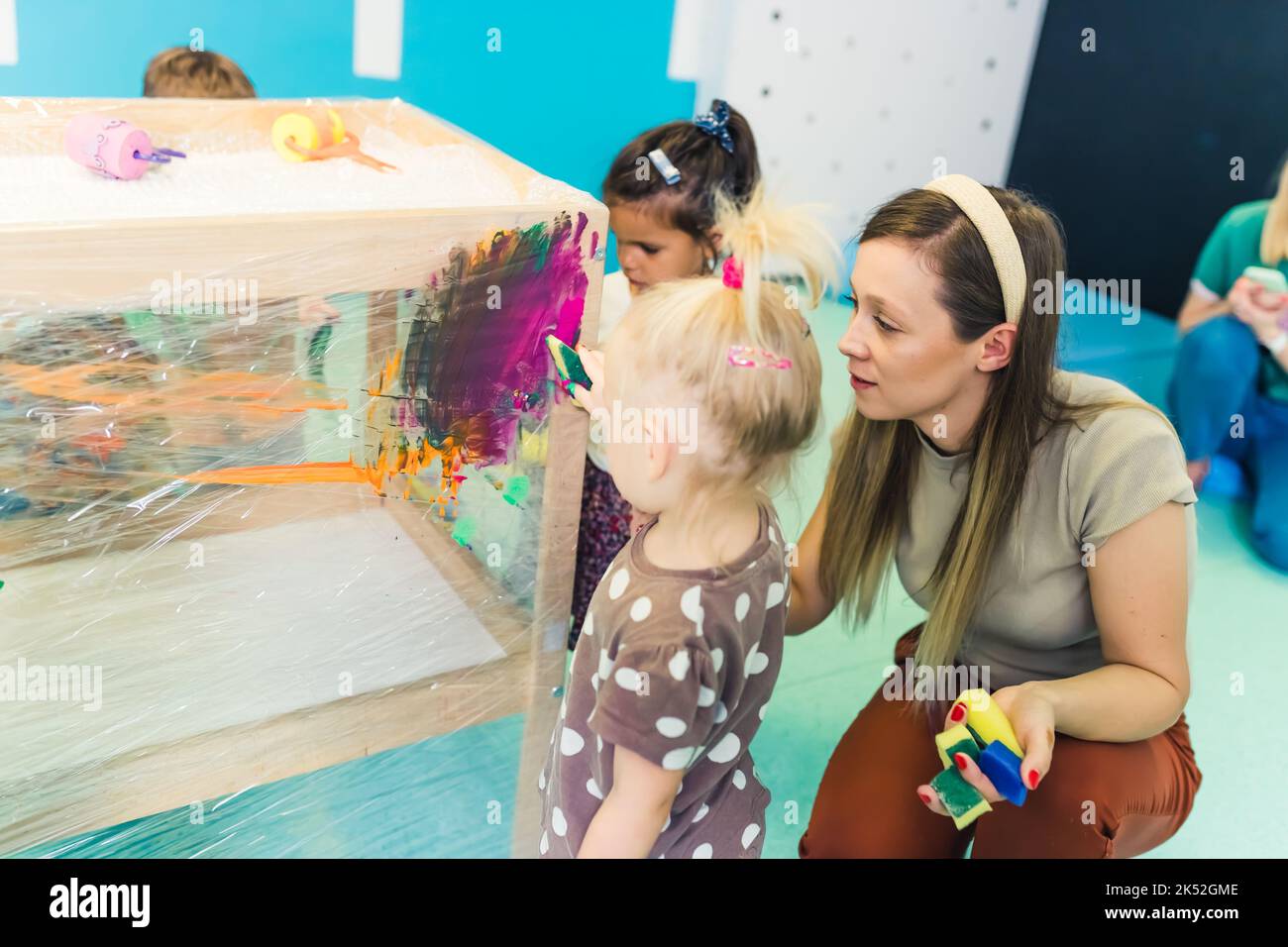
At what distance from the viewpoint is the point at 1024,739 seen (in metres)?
0.99

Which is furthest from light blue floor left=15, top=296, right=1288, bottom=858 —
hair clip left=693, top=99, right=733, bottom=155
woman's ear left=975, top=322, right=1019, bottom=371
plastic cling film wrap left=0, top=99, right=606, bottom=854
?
hair clip left=693, top=99, right=733, bottom=155

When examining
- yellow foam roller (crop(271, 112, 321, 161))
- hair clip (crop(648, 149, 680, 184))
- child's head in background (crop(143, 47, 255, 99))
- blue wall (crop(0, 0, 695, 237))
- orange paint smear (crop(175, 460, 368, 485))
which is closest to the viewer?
orange paint smear (crop(175, 460, 368, 485))

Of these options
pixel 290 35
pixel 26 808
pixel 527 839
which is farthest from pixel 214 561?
pixel 290 35

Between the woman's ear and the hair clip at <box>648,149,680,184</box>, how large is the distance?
54cm

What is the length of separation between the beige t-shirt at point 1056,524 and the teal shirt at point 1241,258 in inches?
52.9

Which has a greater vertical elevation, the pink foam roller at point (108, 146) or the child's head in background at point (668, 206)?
the pink foam roller at point (108, 146)

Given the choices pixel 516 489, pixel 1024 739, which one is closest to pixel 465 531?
pixel 516 489

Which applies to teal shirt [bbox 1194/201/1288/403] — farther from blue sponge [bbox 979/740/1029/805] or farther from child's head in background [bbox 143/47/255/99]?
child's head in background [bbox 143/47/255/99]

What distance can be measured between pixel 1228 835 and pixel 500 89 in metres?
2.00

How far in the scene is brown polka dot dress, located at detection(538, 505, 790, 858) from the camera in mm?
841

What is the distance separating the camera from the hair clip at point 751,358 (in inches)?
32.1

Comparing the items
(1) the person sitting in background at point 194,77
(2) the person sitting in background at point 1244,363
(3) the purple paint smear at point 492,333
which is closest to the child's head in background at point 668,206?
(3) the purple paint smear at point 492,333

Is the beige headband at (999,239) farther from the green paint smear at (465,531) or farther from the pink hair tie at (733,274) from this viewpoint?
the green paint smear at (465,531)

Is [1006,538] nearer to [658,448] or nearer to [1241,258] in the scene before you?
[658,448]
